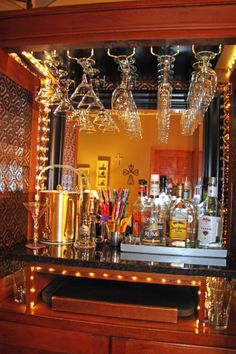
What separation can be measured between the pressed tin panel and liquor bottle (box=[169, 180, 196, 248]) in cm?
68

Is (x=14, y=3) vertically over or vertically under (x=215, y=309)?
over

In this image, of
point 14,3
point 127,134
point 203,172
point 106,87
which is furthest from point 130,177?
point 14,3

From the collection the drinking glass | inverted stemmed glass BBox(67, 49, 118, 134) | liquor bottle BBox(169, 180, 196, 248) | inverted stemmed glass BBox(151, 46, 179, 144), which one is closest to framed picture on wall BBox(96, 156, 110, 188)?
inverted stemmed glass BBox(67, 49, 118, 134)

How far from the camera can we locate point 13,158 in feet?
4.10

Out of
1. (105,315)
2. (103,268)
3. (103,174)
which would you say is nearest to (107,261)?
(103,268)

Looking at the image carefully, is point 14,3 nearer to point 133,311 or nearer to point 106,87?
point 106,87

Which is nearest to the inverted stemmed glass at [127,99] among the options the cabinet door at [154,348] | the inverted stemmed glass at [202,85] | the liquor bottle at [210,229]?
the inverted stemmed glass at [202,85]

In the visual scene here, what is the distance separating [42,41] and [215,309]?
1158 millimetres

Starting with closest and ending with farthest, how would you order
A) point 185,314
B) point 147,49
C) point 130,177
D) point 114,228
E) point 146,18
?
point 146,18 → point 185,314 → point 147,49 → point 114,228 → point 130,177

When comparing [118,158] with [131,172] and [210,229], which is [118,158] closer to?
[131,172]

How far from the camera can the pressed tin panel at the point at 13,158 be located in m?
1.17

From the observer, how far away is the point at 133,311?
105cm

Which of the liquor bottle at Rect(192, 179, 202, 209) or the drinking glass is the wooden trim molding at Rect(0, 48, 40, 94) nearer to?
the liquor bottle at Rect(192, 179, 202, 209)

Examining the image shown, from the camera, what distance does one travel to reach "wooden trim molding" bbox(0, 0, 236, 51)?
93cm
